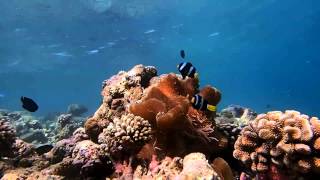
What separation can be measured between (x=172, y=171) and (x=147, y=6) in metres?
28.5

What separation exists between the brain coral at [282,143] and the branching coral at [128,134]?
4.17 feet

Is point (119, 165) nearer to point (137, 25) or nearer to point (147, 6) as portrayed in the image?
point (147, 6)

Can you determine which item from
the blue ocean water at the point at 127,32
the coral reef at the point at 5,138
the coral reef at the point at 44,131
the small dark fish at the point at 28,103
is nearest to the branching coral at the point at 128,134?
the coral reef at the point at 5,138

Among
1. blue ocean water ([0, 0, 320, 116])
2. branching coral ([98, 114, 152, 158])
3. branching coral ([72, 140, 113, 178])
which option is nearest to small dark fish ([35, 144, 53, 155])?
branching coral ([72, 140, 113, 178])

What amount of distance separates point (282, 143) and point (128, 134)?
1.98 metres

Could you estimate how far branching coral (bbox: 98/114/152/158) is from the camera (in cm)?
437

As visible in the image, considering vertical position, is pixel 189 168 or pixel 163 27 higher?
pixel 163 27

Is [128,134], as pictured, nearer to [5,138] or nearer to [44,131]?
[5,138]

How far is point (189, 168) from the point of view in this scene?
3.10 metres

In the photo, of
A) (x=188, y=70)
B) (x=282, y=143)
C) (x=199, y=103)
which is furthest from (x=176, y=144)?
(x=188, y=70)

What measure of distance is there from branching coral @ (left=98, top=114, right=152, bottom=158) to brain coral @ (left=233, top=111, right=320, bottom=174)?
4.17 feet

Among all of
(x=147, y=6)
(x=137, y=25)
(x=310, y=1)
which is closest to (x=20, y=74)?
(x=137, y=25)

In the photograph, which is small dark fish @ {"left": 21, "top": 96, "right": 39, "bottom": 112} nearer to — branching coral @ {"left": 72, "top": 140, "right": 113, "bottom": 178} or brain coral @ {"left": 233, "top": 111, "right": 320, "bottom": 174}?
branching coral @ {"left": 72, "top": 140, "right": 113, "bottom": 178}

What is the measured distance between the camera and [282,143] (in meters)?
3.91
